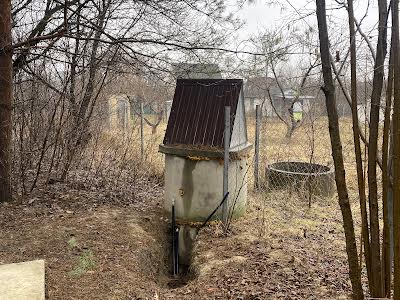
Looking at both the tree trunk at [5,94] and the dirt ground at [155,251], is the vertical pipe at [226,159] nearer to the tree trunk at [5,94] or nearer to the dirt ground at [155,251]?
the dirt ground at [155,251]

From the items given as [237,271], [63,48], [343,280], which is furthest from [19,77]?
Result: [343,280]

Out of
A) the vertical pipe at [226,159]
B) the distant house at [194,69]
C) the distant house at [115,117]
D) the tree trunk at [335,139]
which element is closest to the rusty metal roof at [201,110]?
the vertical pipe at [226,159]

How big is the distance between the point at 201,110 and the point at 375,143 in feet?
12.4

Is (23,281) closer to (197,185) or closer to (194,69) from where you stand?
(197,185)

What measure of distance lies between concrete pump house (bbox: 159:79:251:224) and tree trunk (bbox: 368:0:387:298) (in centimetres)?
332

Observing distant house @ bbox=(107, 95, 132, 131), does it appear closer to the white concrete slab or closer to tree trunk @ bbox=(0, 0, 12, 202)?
tree trunk @ bbox=(0, 0, 12, 202)

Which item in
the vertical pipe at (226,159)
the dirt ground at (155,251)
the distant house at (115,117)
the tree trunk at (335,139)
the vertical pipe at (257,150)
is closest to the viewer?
the tree trunk at (335,139)

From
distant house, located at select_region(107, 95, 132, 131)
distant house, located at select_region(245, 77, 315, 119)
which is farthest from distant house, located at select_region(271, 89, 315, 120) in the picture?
distant house, located at select_region(107, 95, 132, 131)

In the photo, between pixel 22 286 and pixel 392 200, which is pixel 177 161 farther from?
pixel 392 200

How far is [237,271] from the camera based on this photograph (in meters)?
3.96

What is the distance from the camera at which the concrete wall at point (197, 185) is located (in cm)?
543

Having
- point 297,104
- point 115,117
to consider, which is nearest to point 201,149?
point 115,117

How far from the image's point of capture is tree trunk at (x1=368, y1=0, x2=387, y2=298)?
1.97m

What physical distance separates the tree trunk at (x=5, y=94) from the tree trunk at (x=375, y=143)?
494cm
